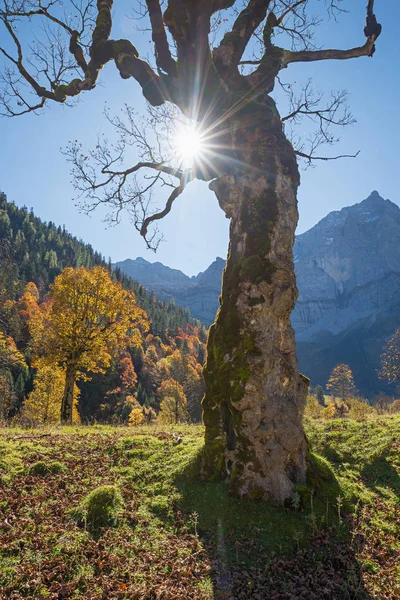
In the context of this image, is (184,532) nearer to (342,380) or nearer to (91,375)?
(342,380)

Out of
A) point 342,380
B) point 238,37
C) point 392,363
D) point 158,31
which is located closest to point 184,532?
point 158,31

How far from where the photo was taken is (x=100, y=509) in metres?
4.98

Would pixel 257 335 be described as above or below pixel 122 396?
above

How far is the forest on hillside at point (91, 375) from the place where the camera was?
26.0 m

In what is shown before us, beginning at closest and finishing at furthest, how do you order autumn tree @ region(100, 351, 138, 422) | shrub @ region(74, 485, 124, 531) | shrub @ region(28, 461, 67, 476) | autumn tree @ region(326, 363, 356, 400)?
1. shrub @ region(74, 485, 124, 531)
2. shrub @ region(28, 461, 67, 476)
3. autumn tree @ region(326, 363, 356, 400)
4. autumn tree @ region(100, 351, 138, 422)

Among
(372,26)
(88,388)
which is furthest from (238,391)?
(88,388)

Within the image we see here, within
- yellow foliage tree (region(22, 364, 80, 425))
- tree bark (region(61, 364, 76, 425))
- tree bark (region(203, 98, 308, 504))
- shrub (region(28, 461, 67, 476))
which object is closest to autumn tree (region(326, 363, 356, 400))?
yellow foliage tree (region(22, 364, 80, 425))

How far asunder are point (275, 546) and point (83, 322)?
1628cm

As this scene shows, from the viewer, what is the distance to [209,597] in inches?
145

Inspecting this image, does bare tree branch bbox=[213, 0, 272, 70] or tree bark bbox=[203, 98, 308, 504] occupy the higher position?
bare tree branch bbox=[213, 0, 272, 70]

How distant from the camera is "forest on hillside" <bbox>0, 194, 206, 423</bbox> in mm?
25953

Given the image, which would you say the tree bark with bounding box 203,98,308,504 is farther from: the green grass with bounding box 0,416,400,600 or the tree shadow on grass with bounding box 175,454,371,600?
the green grass with bounding box 0,416,400,600

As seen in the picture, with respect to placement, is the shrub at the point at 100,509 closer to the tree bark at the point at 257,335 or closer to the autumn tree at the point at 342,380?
the tree bark at the point at 257,335

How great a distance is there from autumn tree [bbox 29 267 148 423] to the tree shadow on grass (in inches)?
561
